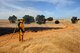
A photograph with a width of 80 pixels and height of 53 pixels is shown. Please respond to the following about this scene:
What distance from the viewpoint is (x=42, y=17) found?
102875 mm

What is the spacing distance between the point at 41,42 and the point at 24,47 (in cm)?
Answer: 145

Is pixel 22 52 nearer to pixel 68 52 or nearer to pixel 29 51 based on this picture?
pixel 29 51

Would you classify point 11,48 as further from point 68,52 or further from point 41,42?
point 68,52

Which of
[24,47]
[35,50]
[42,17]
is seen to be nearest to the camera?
[35,50]

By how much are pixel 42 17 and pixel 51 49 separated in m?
89.1

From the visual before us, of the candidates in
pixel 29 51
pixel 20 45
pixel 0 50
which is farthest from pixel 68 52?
pixel 0 50

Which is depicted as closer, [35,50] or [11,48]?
[35,50]

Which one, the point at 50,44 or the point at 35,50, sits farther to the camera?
the point at 50,44

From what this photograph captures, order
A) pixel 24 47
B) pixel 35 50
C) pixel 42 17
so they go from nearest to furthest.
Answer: pixel 35 50
pixel 24 47
pixel 42 17

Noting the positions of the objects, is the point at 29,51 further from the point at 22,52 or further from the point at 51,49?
the point at 51,49

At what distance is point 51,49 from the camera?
1400 centimetres

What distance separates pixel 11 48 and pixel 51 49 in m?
3.12

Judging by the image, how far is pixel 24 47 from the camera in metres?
14.8

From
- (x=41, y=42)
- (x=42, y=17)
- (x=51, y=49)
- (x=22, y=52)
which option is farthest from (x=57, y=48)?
(x=42, y=17)
